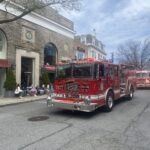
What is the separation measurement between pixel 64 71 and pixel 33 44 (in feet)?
40.2

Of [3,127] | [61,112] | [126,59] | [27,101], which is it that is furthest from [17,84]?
[126,59]

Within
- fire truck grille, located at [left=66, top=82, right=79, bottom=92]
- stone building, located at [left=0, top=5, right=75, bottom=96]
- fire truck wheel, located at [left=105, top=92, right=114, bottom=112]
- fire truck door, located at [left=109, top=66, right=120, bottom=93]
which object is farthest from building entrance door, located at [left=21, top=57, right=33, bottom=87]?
fire truck grille, located at [left=66, top=82, right=79, bottom=92]

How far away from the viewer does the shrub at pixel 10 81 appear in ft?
63.1

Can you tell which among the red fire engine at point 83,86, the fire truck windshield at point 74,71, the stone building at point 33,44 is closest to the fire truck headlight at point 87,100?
the red fire engine at point 83,86

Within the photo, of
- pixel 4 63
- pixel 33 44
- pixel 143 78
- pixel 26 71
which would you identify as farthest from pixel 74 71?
pixel 143 78

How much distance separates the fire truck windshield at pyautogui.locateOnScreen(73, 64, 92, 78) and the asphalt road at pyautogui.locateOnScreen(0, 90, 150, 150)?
1826 mm

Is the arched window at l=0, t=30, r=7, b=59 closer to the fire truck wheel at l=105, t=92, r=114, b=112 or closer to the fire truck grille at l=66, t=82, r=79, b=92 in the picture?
the fire truck grille at l=66, t=82, r=79, b=92

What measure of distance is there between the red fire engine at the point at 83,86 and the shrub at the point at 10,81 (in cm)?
889

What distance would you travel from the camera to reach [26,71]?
73.6ft

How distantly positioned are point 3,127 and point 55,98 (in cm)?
321

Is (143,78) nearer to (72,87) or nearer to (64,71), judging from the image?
(64,71)

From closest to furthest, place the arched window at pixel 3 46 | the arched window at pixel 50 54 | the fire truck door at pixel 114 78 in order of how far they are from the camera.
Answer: the fire truck door at pixel 114 78 < the arched window at pixel 3 46 < the arched window at pixel 50 54

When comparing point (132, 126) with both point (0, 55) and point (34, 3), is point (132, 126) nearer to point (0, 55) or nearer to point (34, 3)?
point (34, 3)

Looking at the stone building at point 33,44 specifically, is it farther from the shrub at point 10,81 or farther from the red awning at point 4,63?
the shrub at point 10,81
